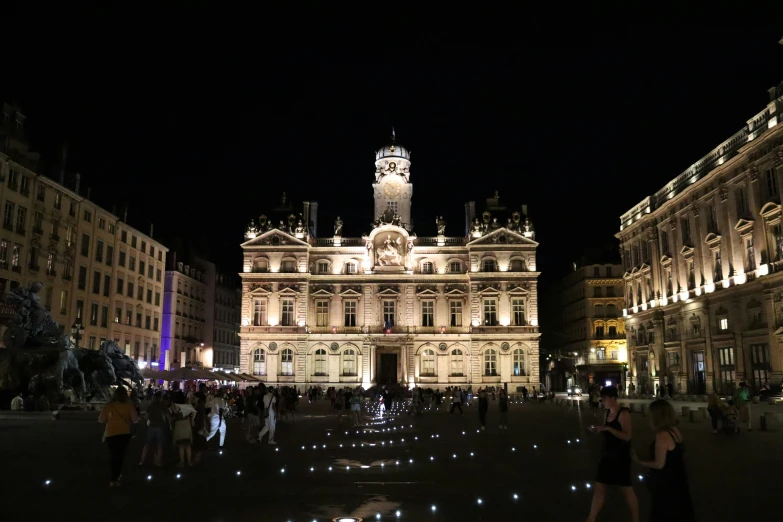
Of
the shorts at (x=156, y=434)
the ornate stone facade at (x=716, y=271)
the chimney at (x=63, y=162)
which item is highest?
the chimney at (x=63, y=162)

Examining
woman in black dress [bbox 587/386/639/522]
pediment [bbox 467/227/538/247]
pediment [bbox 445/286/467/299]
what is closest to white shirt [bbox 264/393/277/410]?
woman in black dress [bbox 587/386/639/522]

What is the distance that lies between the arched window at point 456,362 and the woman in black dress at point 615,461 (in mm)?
62248

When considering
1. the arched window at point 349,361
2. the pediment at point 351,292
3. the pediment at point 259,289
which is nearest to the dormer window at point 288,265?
the pediment at point 259,289

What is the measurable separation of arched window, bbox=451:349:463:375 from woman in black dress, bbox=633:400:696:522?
63.8 metres

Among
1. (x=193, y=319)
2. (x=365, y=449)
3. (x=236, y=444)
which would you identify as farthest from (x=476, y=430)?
(x=193, y=319)

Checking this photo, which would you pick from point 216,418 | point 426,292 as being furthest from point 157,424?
point 426,292

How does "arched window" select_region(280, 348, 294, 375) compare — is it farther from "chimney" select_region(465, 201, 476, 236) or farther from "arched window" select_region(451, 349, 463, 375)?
"chimney" select_region(465, 201, 476, 236)

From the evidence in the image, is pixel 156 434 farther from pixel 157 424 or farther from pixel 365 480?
pixel 365 480

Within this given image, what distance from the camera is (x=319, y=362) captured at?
70.9 meters

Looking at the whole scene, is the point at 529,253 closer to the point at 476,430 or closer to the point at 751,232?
the point at 751,232

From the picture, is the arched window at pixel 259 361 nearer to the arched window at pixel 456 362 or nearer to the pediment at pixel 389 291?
the pediment at pixel 389 291

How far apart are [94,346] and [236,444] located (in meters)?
39.5

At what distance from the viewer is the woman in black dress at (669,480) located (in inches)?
276

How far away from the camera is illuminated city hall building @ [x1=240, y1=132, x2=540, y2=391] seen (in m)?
69.9
